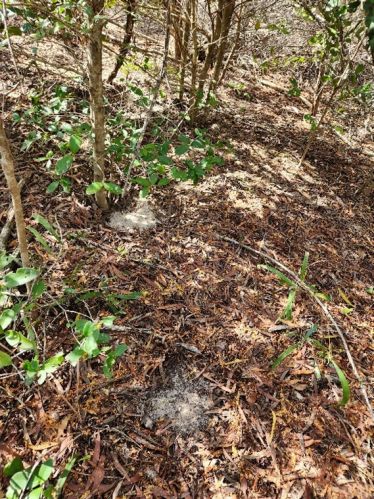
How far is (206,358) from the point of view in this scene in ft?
6.69

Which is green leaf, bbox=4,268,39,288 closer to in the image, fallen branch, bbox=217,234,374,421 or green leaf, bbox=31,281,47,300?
green leaf, bbox=31,281,47,300

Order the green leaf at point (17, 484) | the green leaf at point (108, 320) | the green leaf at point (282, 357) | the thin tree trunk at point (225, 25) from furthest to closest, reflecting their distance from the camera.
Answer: the thin tree trunk at point (225, 25)
the green leaf at point (282, 357)
the green leaf at point (108, 320)
the green leaf at point (17, 484)

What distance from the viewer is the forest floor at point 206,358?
64.1 inches

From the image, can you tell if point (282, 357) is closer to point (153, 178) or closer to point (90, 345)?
point (90, 345)

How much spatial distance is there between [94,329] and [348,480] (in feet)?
4.71

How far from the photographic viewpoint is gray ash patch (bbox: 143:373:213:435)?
5.79ft

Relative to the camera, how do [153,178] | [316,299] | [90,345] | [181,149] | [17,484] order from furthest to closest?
1. [316,299]
2. [181,149]
3. [153,178]
4. [90,345]
5. [17,484]

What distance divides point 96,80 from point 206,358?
175 centimetres

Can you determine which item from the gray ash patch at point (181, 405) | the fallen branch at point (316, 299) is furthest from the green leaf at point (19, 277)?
the fallen branch at point (316, 299)

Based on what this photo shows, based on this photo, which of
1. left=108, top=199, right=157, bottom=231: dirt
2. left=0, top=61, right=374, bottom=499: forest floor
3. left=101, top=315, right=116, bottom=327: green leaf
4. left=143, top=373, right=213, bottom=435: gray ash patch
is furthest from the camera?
left=108, top=199, right=157, bottom=231: dirt

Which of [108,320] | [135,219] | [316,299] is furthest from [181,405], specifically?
[135,219]

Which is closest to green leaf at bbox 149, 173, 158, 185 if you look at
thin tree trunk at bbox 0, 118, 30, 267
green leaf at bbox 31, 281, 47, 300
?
thin tree trunk at bbox 0, 118, 30, 267

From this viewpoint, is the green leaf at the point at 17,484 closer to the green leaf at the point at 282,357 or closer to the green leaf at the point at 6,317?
the green leaf at the point at 6,317

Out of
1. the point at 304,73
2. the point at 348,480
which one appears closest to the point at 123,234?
the point at 348,480
